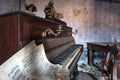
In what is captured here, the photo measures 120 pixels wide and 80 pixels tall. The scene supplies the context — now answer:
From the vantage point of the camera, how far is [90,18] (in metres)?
→ 6.04

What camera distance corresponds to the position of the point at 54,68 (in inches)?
46.1

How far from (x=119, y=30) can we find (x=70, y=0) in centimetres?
215

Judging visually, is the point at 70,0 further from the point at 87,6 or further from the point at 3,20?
the point at 3,20

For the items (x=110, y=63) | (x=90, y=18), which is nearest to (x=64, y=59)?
(x=110, y=63)

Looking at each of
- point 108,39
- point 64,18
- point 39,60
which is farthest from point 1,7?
point 108,39

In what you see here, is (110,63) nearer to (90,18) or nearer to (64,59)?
(64,59)

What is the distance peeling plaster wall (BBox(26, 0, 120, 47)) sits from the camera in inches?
224

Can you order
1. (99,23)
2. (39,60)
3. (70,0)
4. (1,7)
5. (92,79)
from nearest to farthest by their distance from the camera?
(39,60) < (92,79) < (1,7) < (70,0) < (99,23)

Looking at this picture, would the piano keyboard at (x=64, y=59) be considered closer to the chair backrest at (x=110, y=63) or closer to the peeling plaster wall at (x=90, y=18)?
→ the chair backrest at (x=110, y=63)

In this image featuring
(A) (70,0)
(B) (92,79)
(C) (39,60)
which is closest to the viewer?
(C) (39,60)

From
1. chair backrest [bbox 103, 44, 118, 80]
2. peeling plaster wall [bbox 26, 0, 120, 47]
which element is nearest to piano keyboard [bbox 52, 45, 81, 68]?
chair backrest [bbox 103, 44, 118, 80]

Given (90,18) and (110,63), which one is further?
(90,18)

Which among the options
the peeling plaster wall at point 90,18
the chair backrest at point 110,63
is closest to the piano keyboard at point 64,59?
the chair backrest at point 110,63

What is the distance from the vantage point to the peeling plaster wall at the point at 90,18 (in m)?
5.70
